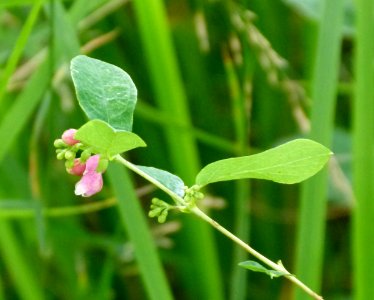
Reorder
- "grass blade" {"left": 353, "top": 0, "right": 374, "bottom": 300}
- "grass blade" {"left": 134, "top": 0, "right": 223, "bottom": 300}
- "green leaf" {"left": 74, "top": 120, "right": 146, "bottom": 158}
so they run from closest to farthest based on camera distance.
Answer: "green leaf" {"left": 74, "top": 120, "right": 146, "bottom": 158} < "grass blade" {"left": 353, "top": 0, "right": 374, "bottom": 300} < "grass blade" {"left": 134, "top": 0, "right": 223, "bottom": 300}

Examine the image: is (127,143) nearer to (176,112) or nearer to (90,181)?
(90,181)

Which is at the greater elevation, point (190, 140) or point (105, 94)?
point (105, 94)

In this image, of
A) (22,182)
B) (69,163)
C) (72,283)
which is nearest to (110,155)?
(69,163)

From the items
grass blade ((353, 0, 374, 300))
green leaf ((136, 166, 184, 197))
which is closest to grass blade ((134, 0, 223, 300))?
grass blade ((353, 0, 374, 300))

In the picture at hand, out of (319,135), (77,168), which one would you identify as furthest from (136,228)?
(77,168)

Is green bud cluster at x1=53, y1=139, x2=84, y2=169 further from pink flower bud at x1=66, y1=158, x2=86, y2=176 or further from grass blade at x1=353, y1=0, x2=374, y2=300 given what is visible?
grass blade at x1=353, y1=0, x2=374, y2=300

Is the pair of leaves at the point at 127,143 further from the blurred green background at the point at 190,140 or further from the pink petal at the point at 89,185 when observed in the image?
the blurred green background at the point at 190,140

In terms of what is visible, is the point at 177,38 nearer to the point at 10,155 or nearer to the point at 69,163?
the point at 10,155
